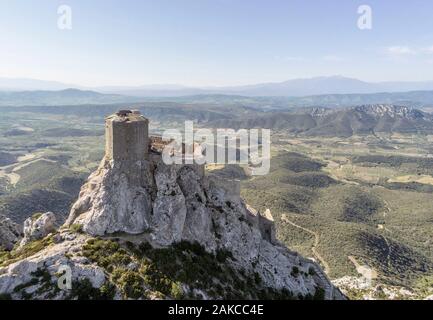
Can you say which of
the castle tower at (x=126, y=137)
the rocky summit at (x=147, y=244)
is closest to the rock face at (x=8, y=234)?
the rocky summit at (x=147, y=244)

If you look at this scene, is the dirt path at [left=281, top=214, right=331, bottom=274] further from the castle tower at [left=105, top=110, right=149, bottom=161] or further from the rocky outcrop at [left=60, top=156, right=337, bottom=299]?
the castle tower at [left=105, top=110, right=149, bottom=161]

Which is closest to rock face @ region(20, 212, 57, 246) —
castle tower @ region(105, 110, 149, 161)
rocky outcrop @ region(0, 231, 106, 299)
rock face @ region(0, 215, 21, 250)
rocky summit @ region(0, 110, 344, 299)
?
rocky summit @ region(0, 110, 344, 299)

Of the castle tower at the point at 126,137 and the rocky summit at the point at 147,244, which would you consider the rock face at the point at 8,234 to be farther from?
the castle tower at the point at 126,137

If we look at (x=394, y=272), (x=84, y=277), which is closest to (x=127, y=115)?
(x=84, y=277)

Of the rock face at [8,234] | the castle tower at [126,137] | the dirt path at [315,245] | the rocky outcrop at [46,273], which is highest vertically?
the castle tower at [126,137]
